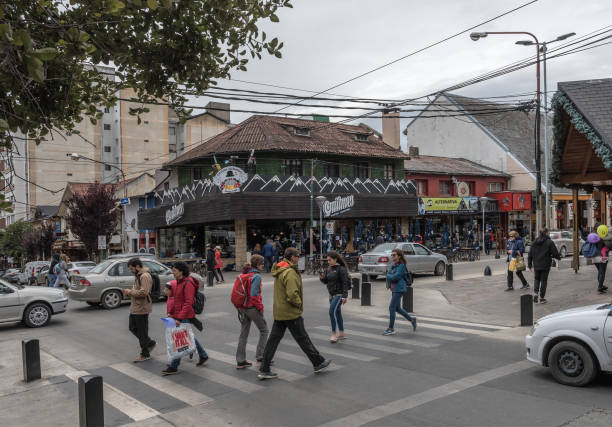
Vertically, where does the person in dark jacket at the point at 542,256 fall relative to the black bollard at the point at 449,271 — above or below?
above

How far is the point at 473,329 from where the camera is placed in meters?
11.1

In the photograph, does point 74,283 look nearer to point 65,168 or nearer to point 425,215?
point 425,215

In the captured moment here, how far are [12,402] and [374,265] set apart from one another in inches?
599

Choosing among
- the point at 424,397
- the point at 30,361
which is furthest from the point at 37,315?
the point at 424,397

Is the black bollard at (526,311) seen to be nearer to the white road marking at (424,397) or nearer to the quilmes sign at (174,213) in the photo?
the white road marking at (424,397)

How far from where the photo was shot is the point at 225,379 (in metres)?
7.61

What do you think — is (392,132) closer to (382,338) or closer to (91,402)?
(382,338)

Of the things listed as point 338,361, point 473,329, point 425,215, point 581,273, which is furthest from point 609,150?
point 425,215

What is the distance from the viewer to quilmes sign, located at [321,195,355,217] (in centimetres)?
3025

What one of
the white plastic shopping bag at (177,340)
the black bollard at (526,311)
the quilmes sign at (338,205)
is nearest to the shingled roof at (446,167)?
the quilmes sign at (338,205)

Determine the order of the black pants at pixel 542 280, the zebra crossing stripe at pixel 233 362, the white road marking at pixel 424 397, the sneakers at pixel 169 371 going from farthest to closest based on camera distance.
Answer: the black pants at pixel 542 280
the sneakers at pixel 169 371
the zebra crossing stripe at pixel 233 362
the white road marking at pixel 424 397

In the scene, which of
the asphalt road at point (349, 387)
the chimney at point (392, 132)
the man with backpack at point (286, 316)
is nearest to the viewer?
the asphalt road at point (349, 387)

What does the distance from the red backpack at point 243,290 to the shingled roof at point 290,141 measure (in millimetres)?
21964

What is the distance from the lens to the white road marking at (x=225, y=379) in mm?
7148
